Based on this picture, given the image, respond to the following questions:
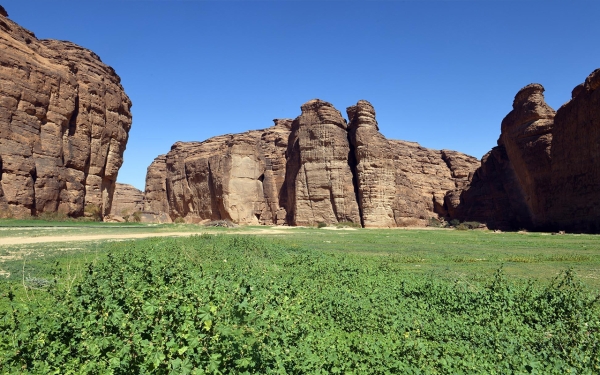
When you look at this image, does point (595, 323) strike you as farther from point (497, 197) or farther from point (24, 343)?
point (497, 197)

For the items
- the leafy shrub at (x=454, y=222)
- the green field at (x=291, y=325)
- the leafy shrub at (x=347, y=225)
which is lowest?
the green field at (x=291, y=325)

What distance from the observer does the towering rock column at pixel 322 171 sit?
61.6 m

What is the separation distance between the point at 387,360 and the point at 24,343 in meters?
5.33

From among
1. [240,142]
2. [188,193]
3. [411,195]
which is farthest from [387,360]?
[188,193]

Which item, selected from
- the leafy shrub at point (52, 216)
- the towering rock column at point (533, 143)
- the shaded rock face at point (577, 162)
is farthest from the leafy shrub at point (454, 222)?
the leafy shrub at point (52, 216)

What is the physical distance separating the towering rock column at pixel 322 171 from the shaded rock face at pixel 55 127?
93.6ft

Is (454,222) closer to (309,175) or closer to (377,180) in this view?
(377,180)

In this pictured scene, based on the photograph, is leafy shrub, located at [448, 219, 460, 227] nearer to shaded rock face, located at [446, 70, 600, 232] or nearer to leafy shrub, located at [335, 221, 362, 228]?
shaded rock face, located at [446, 70, 600, 232]

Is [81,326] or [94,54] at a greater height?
[94,54]

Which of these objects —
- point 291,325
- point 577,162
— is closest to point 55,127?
point 291,325

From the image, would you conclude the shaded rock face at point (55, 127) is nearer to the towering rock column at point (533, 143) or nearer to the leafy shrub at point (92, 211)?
the leafy shrub at point (92, 211)

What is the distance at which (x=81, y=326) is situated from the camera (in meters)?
5.92

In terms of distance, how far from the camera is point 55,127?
142ft

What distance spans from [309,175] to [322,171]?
238cm
